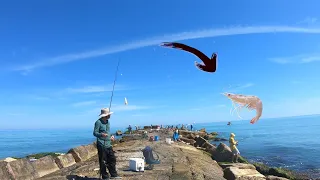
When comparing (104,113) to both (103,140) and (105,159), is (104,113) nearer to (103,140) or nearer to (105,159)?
(103,140)

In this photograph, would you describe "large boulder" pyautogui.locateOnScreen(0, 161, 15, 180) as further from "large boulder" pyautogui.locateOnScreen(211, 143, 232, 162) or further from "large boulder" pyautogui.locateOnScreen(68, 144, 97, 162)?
"large boulder" pyautogui.locateOnScreen(211, 143, 232, 162)

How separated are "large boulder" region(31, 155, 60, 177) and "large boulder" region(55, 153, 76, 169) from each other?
1.02ft

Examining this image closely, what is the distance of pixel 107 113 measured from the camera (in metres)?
8.61

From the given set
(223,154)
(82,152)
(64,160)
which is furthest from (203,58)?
(223,154)

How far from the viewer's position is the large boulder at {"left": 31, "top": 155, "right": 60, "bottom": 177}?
11336 mm

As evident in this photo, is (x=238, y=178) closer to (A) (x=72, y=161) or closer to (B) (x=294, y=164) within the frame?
(A) (x=72, y=161)

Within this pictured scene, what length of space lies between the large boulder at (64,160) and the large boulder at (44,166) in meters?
0.31

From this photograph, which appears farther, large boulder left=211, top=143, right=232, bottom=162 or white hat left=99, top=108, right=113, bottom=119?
large boulder left=211, top=143, right=232, bottom=162

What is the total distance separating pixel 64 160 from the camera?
13477 millimetres

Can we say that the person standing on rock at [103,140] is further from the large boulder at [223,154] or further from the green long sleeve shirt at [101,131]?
the large boulder at [223,154]

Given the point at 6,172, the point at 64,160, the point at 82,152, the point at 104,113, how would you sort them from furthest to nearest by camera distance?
the point at 82,152, the point at 64,160, the point at 6,172, the point at 104,113

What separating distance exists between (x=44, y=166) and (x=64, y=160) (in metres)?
1.63

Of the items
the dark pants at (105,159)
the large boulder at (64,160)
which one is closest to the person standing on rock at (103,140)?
the dark pants at (105,159)

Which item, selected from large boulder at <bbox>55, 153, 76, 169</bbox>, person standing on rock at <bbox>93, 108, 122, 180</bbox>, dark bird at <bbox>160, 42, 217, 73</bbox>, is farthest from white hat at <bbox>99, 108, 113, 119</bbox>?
large boulder at <bbox>55, 153, 76, 169</bbox>
